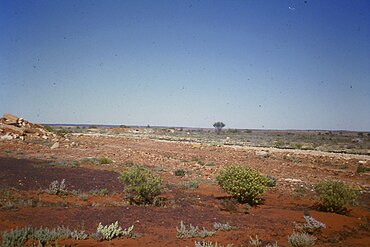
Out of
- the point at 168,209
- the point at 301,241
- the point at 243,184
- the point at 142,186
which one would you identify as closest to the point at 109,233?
the point at 168,209

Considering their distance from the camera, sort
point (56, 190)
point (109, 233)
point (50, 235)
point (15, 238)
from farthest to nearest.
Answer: point (56, 190) → point (109, 233) → point (50, 235) → point (15, 238)

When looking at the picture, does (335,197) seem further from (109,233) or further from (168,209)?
(109,233)

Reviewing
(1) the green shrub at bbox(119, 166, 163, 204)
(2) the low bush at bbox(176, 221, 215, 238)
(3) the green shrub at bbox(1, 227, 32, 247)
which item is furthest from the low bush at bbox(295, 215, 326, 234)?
(3) the green shrub at bbox(1, 227, 32, 247)

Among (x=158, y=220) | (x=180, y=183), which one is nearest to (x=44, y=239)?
(x=158, y=220)

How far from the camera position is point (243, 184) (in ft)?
35.9

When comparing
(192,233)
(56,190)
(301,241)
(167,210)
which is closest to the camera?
(301,241)

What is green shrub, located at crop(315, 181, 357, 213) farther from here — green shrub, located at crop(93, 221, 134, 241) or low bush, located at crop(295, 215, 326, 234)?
green shrub, located at crop(93, 221, 134, 241)

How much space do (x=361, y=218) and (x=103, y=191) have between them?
31.0 feet

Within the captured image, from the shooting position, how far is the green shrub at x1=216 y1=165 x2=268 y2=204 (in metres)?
11.0

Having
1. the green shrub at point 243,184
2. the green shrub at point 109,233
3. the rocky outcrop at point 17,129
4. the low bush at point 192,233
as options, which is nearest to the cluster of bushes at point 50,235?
the green shrub at point 109,233

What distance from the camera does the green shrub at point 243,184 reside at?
11.0 metres

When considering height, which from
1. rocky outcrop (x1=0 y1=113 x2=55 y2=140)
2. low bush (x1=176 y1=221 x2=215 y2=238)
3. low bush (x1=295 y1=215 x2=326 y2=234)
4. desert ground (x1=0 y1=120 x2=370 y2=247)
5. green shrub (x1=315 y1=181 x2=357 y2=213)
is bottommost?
desert ground (x1=0 y1=120 x2=370 y2=247)

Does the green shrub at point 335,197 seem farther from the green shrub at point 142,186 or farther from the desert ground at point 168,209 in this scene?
the green shrub at point 142,186

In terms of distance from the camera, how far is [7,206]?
8859 millimetres
